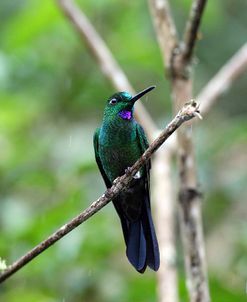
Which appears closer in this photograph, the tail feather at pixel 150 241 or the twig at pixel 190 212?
the tail feather at pixel 150 241

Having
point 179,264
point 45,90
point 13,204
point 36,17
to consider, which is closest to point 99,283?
point 13,204

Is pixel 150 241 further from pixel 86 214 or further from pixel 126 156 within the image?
pixel 86 214

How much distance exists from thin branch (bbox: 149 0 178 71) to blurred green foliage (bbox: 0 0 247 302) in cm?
83

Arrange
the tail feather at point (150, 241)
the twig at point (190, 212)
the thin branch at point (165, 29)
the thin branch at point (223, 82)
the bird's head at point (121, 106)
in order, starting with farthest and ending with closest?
the thin branch at point (223, 82)
the thin branch at point (165, 29)
the bird's head at point (121, 106)
the twig at point (190, 212)
the tail feather at point (150, 241)

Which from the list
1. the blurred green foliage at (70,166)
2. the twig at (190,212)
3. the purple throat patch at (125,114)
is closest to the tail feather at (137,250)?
the twig at (190,212)

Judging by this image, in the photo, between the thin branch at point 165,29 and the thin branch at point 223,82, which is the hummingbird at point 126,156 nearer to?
the thin branch at point 165,29

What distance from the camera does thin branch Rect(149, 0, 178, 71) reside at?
4203 millimetres

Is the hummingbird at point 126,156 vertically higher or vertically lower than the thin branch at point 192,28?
lower

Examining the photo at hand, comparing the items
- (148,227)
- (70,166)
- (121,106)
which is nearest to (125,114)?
(121,106)

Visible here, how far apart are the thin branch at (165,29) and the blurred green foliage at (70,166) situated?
83 cm

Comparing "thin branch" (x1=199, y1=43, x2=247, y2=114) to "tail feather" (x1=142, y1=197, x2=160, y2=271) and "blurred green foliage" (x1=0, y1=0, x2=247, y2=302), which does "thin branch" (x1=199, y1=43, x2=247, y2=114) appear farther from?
"tail feather" (x1=142, y1=197, x2=160, y2=271)

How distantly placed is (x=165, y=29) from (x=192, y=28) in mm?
490

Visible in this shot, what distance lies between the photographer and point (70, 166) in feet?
16.2

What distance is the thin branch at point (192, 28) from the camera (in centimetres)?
372
